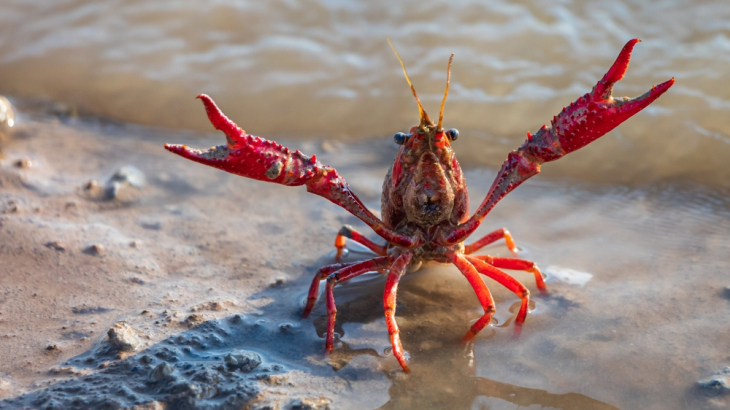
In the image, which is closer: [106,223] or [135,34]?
[106,223]

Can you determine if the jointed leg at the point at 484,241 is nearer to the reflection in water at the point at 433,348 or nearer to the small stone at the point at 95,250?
the reflection in water at the point at 433,348

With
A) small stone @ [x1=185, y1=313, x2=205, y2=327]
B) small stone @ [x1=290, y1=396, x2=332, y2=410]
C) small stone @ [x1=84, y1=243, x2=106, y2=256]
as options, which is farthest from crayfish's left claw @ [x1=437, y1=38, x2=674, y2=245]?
small stone @ [x1=84, y1=243, x2=106, y2=256]

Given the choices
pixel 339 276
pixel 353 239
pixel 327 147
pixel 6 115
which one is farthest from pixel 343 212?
pixel 6 115

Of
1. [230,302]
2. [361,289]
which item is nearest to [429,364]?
[361,289]

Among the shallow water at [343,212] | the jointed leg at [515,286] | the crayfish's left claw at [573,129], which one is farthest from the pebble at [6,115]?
the jointed leg at [515,286]

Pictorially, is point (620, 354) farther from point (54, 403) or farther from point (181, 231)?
point (181, 231)

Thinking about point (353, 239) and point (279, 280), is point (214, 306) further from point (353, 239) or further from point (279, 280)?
point (353, 239)
